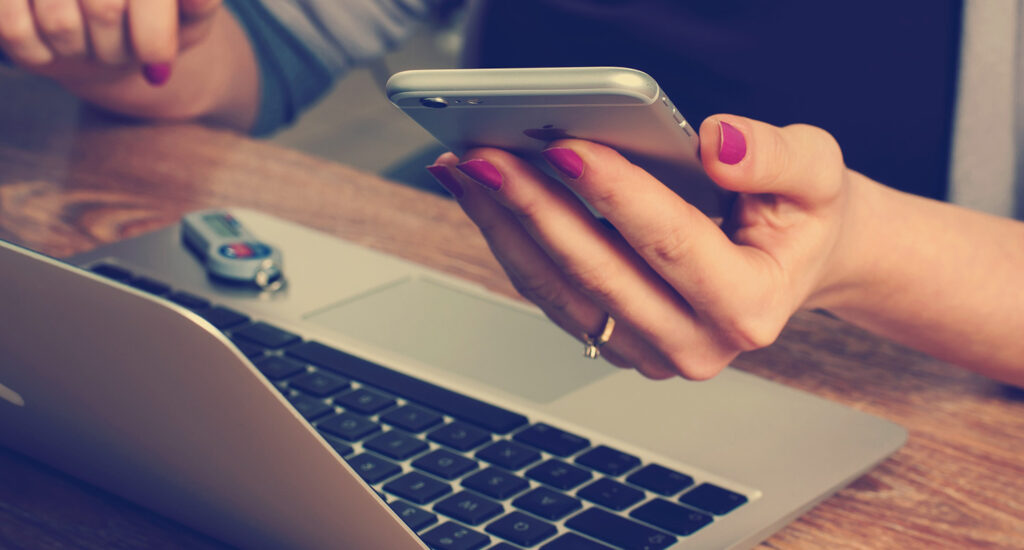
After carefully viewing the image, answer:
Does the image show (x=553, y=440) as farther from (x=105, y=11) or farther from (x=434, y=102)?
(x=105, y=11)

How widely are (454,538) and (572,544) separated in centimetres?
4

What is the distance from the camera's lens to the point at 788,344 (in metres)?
0.60

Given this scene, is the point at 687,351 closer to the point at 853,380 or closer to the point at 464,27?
the point at 853,380

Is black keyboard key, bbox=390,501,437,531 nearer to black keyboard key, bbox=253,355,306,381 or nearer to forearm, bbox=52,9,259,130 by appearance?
black keyboard key, bbox=253,355,306,381

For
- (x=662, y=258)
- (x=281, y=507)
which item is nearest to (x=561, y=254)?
(x=662, y=258)

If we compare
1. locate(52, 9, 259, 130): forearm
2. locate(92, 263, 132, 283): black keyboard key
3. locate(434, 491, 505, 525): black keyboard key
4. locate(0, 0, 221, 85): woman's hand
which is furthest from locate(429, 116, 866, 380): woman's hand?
locate(52, 9, 259, 130): forearm

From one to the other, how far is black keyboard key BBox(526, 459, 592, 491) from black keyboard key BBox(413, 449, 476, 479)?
0.03 metres

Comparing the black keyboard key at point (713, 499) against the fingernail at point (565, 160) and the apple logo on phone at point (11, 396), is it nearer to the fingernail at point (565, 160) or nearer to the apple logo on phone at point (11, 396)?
the fingernail at point (565, 160)

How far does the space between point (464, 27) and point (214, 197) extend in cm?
44

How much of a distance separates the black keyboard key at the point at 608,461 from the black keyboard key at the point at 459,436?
43mm

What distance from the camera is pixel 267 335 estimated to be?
20.4 inches

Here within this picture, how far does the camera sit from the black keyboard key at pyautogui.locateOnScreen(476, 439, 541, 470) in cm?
42

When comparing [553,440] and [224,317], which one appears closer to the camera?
[553,440]

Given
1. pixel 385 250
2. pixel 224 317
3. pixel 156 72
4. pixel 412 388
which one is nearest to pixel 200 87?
pixel 156 72
